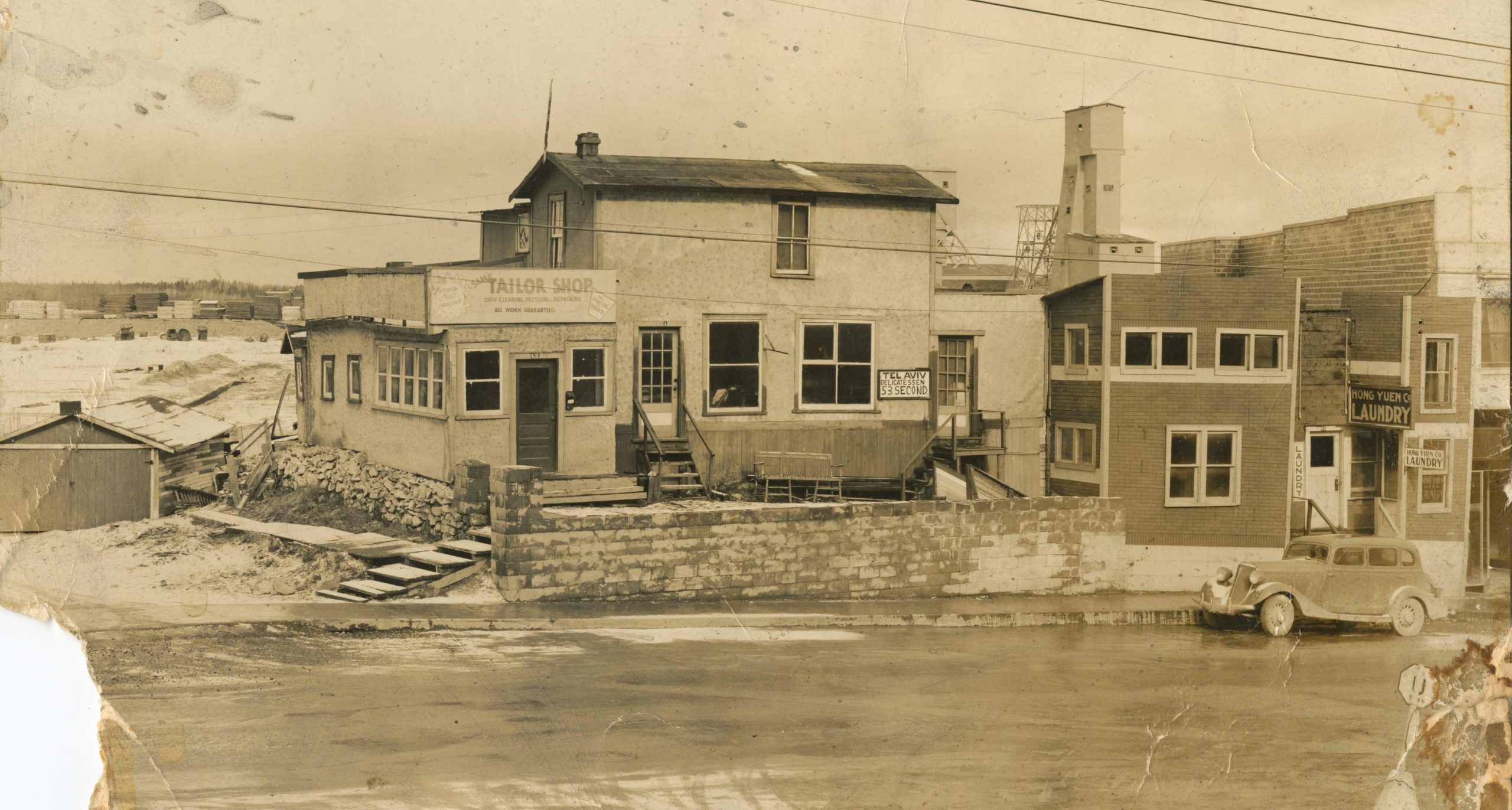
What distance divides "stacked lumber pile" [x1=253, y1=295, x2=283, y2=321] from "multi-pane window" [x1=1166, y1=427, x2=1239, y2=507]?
36.8ft

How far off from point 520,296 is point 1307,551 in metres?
9.82

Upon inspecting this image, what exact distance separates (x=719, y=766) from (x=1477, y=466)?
9825mm

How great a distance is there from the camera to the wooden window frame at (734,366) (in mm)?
14477

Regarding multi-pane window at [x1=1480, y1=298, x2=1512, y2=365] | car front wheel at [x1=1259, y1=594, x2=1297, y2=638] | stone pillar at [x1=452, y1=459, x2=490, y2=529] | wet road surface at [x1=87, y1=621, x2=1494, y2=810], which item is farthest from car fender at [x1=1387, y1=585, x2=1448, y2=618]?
stone pillar at [x1=452, y1=459, x2=490, y2=529]

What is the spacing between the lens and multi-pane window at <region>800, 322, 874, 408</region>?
15039 millimetres

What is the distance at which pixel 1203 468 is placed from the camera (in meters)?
14.6

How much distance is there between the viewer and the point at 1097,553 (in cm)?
1490

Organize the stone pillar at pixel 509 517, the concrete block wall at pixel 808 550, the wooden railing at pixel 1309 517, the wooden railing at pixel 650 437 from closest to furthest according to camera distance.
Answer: the stone pillar at pixel 509 517
the concrete block wall at pixel 808 550
the wooden railing at pixel 1309 517
the wooden railing at pixel 650 437

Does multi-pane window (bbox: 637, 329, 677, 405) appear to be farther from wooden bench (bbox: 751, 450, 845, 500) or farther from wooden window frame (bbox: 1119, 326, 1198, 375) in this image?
→ wooden window frame (bbox: 1119, 326, 1198, 375)

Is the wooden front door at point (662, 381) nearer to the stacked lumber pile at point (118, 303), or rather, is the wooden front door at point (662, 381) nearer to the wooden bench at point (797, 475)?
the wooden bench at point (797, 475)

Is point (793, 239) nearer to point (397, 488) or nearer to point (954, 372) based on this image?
point (954, 372)

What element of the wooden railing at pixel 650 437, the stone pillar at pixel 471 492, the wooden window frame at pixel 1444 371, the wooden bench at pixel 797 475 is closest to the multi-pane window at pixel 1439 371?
the wooden window frame at pixel 1444 371

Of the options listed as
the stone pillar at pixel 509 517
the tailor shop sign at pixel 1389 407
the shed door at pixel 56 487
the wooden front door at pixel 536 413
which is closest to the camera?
the shed door at pixel 56 487

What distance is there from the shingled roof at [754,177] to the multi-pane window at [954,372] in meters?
2.31
